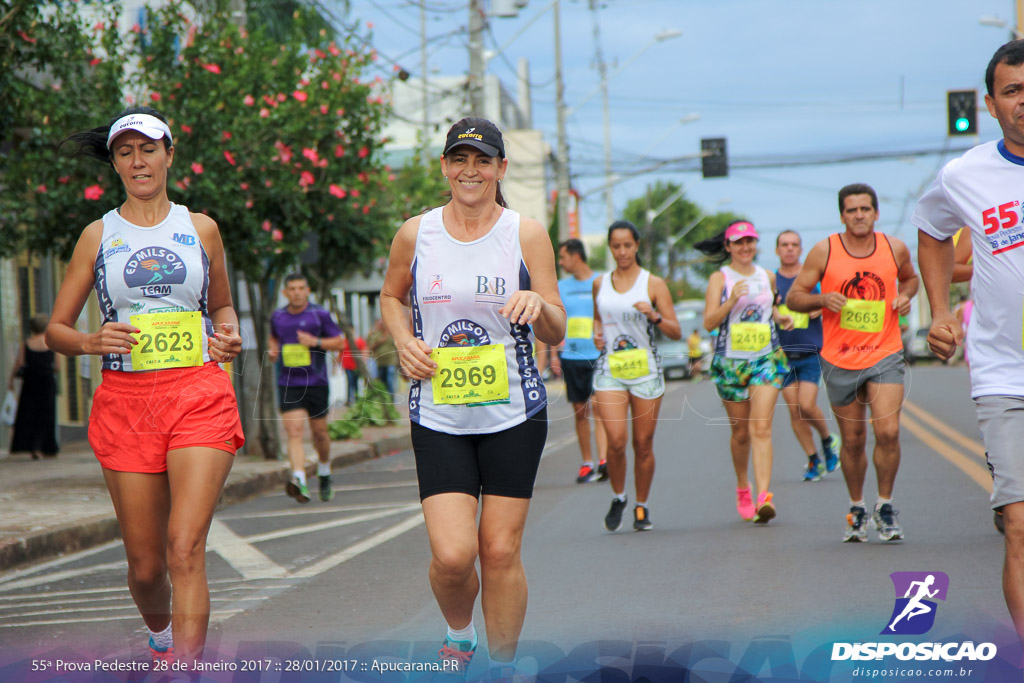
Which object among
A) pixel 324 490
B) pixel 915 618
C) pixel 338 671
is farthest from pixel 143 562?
pixel 324 490

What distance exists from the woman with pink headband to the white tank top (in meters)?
4.96

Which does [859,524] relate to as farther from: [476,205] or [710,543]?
[476,205]

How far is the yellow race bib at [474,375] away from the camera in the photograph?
418cm

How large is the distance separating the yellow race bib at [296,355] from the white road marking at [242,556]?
6.30 feet

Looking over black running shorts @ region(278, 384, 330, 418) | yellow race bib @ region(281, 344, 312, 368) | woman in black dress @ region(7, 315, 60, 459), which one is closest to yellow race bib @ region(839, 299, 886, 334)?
yellow race bib @ region(281, 344, 312, 368)

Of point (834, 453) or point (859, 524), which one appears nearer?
point (859, 524)

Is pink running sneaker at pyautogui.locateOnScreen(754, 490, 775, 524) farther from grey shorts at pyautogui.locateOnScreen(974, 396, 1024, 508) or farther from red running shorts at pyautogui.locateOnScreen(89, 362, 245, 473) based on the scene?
red running shorts at pyautogui.locateOnScreen(89, 362, 245, 473)

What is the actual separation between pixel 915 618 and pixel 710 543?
3.43m

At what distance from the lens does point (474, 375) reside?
13.7 feet

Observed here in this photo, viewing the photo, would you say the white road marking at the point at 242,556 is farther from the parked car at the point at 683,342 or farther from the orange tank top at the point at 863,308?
the parked car at the point at 683,342

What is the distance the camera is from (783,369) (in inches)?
351

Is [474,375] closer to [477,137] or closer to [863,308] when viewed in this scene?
[477,137]

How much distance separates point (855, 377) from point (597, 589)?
2.07 m

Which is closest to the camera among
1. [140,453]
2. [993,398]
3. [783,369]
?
[993,398]
